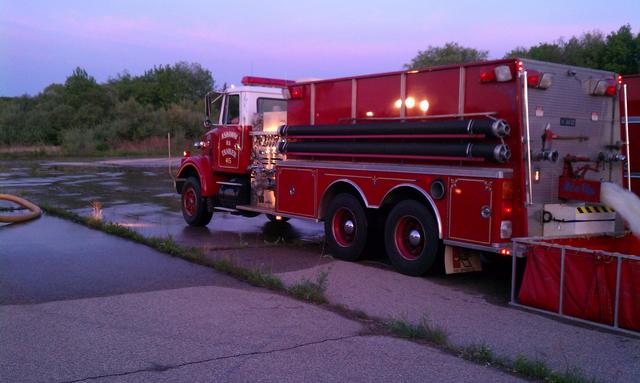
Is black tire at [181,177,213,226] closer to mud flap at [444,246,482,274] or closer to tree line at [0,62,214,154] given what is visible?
mud flap at [444,246,482,274]

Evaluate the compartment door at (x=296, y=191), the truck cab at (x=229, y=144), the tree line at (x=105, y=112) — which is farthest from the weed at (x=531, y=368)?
the tree line at (x=105, y=112)

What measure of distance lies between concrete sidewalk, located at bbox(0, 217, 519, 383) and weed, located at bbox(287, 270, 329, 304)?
156 mm

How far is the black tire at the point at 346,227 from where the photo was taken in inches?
409

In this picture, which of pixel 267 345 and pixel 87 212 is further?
pixel 87 212

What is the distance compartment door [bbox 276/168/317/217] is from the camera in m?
11.3

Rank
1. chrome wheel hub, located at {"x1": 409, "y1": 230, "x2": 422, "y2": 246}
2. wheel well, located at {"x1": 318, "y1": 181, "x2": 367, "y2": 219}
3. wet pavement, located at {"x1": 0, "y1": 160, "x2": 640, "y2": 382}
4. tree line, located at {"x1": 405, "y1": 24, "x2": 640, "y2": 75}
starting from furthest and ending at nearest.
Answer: tree line, located at {"x1": 405, "y1": 24, "x2": 640, "y2": 75} → wheel well, located at {"x1": 318, "y1": 181, "x2": 367, "y2": 219} → chrome wheel hub, located at {"x1": 409, "y1": 230, "x2": 422, "y2": 246} → wet pavement, located at {"x1": 0, "y1": 160, "x2": 640, "y2": 382}

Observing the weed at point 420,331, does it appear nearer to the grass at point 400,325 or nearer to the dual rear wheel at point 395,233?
the grass at point 400,325

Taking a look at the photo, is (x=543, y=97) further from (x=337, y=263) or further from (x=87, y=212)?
(x=87, y=212)

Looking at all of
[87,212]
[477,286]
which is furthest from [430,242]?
[87,212]

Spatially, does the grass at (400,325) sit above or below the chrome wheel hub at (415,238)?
below

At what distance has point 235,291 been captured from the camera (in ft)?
27.3

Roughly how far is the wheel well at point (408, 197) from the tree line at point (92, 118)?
1688 inches

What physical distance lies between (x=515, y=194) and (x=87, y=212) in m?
11.1

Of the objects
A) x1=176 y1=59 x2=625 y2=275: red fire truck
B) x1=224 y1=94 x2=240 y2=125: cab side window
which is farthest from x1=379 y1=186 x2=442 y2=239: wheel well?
x1=224 y1=94 x2=240 y2=125: cab side window
